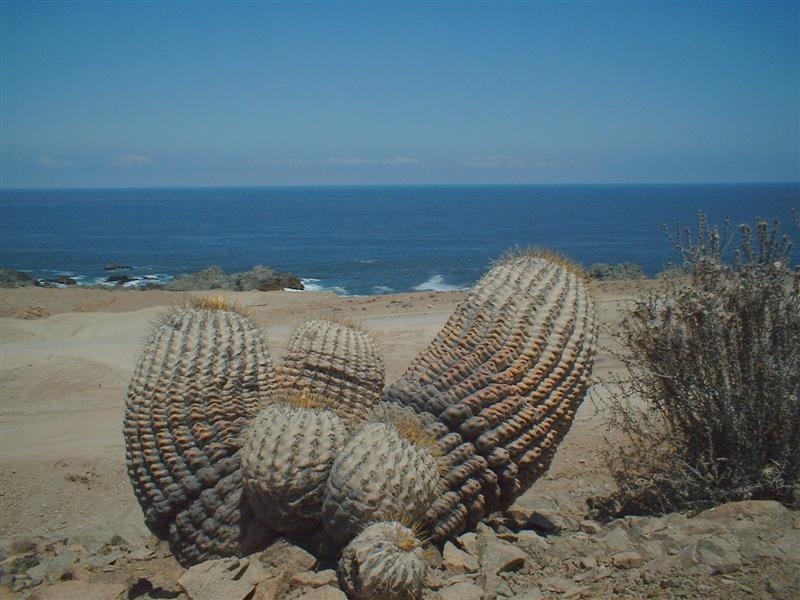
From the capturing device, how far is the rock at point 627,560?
158 inches

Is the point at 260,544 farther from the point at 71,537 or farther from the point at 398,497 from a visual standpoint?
the point at 71,537

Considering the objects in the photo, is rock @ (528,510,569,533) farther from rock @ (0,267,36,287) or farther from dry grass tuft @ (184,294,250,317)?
rock @ (0,267,36,287)

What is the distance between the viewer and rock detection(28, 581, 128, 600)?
13.6 ft

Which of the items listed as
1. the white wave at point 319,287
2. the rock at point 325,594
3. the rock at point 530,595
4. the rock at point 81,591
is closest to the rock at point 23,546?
the rock at point 81,591

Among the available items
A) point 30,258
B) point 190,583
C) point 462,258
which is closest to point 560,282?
point 190,583

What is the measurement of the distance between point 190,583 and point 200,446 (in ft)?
3.11

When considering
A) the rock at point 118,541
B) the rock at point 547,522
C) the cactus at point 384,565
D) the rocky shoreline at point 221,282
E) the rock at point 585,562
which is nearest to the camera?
the cactus at point 384,565

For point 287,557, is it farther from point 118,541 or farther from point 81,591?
point 118,541

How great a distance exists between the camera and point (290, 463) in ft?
13.9

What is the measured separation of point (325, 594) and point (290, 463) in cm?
78

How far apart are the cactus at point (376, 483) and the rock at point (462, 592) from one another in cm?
42

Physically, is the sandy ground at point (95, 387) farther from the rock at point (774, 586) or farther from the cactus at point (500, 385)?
the rock at point (774, 586)

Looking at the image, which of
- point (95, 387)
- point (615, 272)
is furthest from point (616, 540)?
point (615, 272)

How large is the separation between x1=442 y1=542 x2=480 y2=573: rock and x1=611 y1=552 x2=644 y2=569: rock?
775mm
